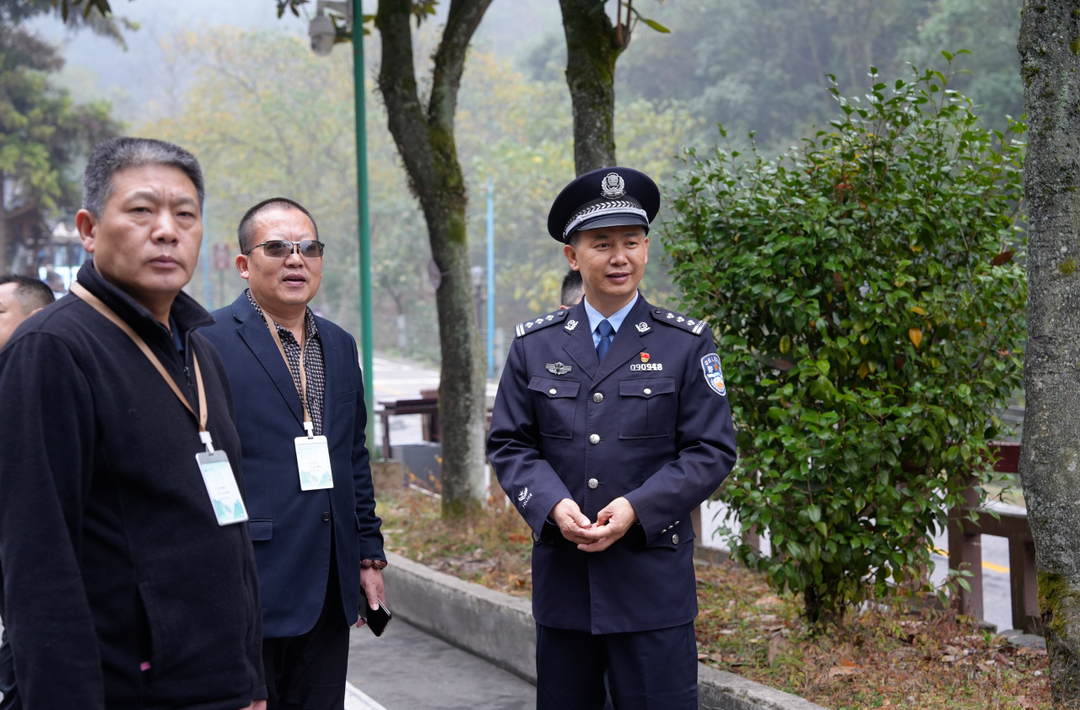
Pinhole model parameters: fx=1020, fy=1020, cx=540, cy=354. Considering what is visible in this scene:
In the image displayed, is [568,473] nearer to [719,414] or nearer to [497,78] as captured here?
[719,414]

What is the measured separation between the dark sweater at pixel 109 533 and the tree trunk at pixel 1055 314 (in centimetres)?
285

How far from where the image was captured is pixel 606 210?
10.6ft

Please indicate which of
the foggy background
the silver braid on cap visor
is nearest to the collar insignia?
the silver braid on cap visor

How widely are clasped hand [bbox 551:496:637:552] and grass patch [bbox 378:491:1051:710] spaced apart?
1.58 meters

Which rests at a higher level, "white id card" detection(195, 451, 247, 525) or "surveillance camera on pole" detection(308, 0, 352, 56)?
"surveillance camera on pole" detection(308, 0, 352, 56)

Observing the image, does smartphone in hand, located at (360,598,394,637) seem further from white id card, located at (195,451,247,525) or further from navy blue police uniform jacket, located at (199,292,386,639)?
white id card, located at (195,451,247,525)

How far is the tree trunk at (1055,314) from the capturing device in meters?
3.62

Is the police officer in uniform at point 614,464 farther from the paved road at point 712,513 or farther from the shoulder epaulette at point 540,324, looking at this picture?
the paved road at point 712,513

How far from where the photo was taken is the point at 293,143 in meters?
47.5

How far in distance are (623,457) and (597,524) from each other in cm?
24

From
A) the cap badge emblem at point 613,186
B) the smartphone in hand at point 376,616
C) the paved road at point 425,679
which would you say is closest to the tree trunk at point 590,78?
the cap badge emblem at point 613,186

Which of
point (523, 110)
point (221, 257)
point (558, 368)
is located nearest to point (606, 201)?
point (558, 368)

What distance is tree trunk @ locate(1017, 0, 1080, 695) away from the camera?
3625 mm

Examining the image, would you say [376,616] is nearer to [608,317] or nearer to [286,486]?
[286,486]
